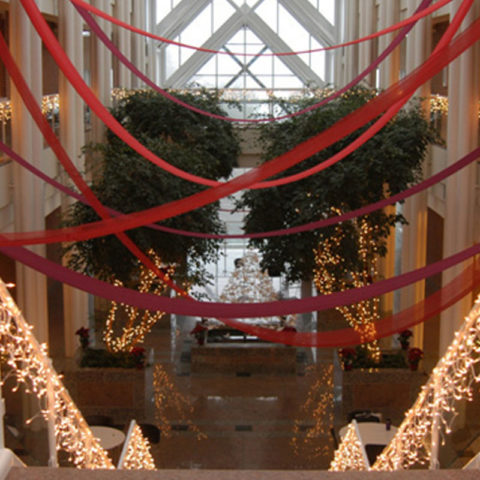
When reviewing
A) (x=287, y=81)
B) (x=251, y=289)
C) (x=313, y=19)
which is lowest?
(x=251, y=289)

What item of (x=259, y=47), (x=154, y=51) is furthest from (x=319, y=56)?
(x=154, y=51)

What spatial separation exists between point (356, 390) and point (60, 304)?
7.30 meters

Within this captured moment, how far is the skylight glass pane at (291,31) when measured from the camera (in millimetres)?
24609

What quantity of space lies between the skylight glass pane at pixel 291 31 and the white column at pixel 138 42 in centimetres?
426

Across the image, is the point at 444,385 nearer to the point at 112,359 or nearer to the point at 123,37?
the point at 112,359

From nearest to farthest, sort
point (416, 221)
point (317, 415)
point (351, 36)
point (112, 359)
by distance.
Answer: point (317, 415)
point (112, 359)
point (416, 221)
point (351, 36)

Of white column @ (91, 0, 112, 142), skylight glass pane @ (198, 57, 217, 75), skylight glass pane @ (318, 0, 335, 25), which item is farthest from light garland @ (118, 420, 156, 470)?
skylight glass pane @ (318, 0, 335, 25)

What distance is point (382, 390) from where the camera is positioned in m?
10.7

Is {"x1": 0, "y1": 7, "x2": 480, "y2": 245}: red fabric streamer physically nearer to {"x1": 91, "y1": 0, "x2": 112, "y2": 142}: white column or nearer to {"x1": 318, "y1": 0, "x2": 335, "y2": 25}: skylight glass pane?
{"x1": 91, "y1": 0, "x2": 112, "y2": 142}: white column

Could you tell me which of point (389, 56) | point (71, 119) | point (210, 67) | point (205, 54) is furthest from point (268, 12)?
point (71, 119)

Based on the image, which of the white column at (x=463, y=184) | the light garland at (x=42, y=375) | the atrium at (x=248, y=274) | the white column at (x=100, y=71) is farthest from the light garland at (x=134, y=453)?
the white column at (x=100, y=71)

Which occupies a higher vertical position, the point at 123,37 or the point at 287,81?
the point at 123,37

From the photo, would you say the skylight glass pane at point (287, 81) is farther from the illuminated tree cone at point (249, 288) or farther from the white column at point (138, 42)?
the illuminated tree cone at point (249, 288)

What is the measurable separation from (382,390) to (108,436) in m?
3.65
